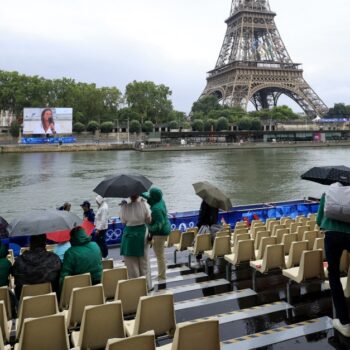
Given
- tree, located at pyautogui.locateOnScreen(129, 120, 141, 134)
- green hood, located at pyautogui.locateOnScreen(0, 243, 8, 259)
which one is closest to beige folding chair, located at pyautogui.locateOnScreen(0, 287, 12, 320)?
green hood, located at pyautogui.locateOnScreen(0, 243, 8, 259)

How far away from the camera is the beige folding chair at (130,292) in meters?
4.05

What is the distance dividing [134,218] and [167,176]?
26160mm

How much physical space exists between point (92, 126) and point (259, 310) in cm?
6916

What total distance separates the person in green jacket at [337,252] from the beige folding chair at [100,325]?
6.31 ft

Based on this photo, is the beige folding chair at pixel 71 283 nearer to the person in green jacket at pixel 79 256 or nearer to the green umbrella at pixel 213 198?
the person in green jacket at pixel 79 256

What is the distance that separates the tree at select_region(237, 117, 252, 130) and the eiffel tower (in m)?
6.44

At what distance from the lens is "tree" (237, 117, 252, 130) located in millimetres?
77000

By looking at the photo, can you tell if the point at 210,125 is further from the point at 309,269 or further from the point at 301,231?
the point at 309,269

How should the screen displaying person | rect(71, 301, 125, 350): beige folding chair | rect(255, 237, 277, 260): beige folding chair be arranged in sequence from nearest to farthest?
1. rect(71, 301, 125, 350): beige folding chair
2. rect(255, 237, 277, 260): beige folding chair
3. the screen displaying person

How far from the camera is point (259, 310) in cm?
473

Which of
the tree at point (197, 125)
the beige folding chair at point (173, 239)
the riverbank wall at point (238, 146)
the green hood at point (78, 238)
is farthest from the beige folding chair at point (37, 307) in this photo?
the tree at point (197, 125)

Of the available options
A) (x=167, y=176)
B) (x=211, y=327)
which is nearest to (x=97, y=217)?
(x=211, y=327)

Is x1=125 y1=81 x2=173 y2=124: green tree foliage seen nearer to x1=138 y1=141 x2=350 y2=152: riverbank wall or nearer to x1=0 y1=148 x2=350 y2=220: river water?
x1=138 y1=141 x2=350 y2=152: riverbank wall

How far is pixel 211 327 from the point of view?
2936 mm
